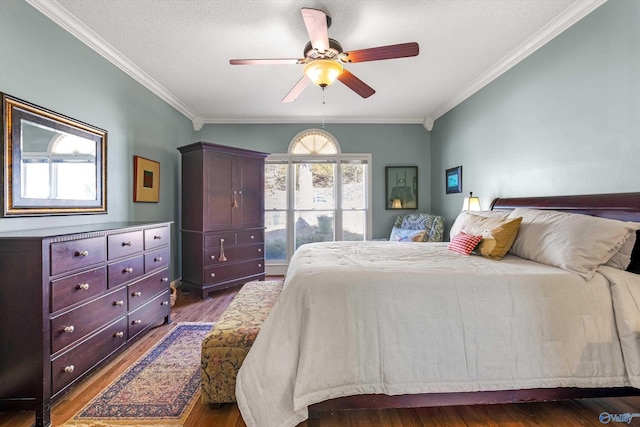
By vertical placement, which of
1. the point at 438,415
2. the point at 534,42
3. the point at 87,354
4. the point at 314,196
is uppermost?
the point at 534,42

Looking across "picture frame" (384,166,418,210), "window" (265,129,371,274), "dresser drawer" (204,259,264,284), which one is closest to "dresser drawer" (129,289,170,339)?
"dresser drawer" (204,259,264,284)

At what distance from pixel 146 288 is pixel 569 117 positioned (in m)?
3.79

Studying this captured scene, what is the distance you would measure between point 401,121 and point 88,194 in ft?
14.3

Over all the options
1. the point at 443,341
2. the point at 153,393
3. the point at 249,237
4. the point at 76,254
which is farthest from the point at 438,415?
the point at 249,237

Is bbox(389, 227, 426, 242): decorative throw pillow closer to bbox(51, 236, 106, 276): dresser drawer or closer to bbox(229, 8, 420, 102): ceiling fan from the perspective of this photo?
bbox(229, 8, 420, 102): ceiling fan

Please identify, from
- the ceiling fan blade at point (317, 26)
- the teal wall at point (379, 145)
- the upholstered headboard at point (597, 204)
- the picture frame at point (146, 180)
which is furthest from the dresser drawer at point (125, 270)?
the upholstered headboard at point (597, 204)

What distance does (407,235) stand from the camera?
415cm

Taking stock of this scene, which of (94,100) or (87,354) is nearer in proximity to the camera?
(87,354)

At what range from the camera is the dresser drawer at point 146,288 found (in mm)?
2246

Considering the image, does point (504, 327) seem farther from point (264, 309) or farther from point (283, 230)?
point (283, 230)

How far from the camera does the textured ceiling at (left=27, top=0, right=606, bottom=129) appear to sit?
209 centimetres

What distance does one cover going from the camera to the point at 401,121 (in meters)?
4.75

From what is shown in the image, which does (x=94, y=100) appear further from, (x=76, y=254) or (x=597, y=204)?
(x=597, y=204)

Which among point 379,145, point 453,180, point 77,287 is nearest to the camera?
point 77,287
